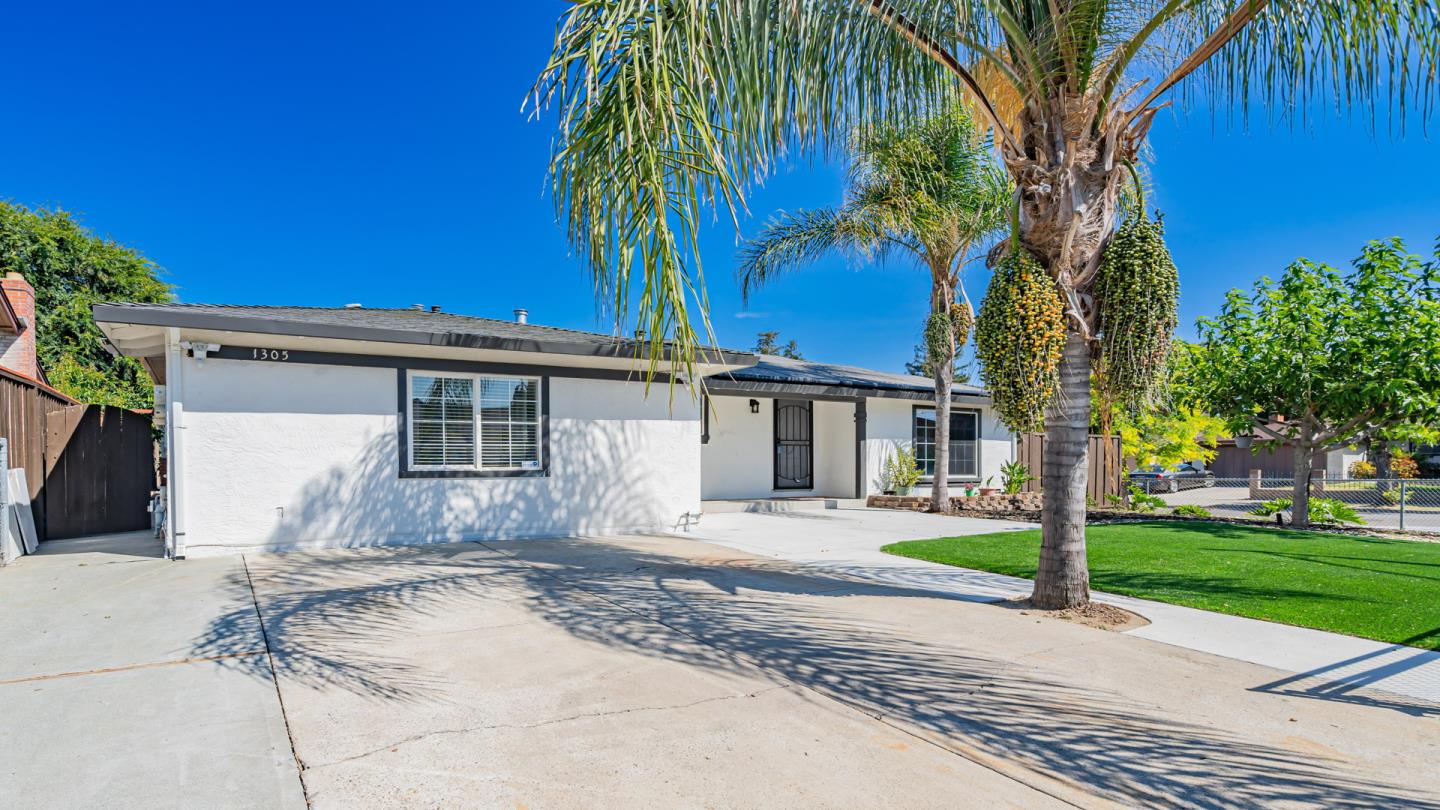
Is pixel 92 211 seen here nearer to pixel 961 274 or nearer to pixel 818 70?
pixel 961 274

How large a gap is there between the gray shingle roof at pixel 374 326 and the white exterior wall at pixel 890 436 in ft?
20.9

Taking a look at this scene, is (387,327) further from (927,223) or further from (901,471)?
(901,471)

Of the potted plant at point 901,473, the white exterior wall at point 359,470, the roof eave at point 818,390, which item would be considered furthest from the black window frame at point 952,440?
the white exterior wall at point 359,470

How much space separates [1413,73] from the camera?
4867 mm

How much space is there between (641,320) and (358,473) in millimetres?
7020

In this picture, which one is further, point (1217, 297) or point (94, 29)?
point (94, 29)

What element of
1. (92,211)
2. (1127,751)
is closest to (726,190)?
(1127,751)

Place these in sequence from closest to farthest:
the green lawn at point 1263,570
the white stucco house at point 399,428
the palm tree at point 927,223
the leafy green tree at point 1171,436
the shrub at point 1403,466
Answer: the green lawn at point 1263,570, the white stucco house at point 399,428, the palm tree at point 927,223, the leafy green tree at point 1171,436, the shrub at point 1403,466

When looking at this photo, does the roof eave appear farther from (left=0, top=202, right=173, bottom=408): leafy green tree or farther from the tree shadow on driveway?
(left=0, top=202, right=173, bottom=408): leafy green tree

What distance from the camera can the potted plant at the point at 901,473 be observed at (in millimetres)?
16969

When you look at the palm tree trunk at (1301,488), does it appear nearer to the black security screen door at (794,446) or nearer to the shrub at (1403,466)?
the black security screen door at (794,446)

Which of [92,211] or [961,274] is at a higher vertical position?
[92,211]

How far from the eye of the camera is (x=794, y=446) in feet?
57.2

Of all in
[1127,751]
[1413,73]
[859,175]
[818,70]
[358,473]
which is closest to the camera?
[1127,751]
